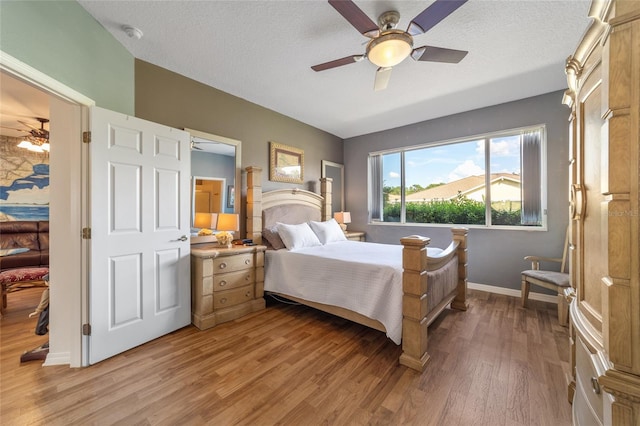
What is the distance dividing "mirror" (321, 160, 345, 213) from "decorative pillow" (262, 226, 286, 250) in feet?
6.40

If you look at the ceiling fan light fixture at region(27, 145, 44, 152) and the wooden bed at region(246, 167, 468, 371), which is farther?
the ceiling fan light fixture at region(27, 145, 44, 152)

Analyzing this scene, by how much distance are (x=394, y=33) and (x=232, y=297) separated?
289 cm

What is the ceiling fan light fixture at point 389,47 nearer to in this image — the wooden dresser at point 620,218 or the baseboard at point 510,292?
the wooden dresser at point 620,218

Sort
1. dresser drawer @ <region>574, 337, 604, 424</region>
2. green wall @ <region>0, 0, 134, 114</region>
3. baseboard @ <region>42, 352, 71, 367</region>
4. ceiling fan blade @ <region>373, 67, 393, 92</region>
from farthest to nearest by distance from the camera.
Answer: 1. ceiling fan blade @ <region>373, 67, 393, 92</region>
2. baseboard @ <region>42, 352, 71, 367</region>
3. green wall @ <region>0, 0, 134, 114</region>
4. dresser drawer @ <region>574, 337, 604, 424</region>

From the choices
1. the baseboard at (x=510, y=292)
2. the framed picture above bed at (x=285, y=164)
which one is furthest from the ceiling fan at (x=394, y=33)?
the baseboard at (x=510, y=292)

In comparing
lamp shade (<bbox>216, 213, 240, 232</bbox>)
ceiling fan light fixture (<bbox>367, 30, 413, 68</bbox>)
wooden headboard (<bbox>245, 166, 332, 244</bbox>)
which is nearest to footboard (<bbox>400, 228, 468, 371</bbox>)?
ceiling fan light fixture (<bbox>367, 30, 413, 68</bbox>)

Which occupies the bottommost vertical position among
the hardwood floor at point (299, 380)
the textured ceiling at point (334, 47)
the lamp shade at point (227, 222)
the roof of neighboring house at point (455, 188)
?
the hardwood floor at point (299, 380)

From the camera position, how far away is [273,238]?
332 centimetres

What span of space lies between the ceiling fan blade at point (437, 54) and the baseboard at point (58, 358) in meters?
3.68

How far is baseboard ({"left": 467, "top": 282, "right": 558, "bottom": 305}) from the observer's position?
127 inches

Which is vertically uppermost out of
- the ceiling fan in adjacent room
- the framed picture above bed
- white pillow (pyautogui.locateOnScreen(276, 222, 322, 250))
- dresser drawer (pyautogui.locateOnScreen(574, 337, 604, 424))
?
the ceiling fan in adjacent room

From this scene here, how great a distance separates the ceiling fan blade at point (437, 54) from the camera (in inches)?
77.3

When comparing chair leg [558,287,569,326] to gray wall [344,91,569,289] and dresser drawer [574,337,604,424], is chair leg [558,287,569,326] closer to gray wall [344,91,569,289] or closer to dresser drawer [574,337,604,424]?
gray wall [344,91,569,289]

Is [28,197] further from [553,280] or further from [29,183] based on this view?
[553,280]
